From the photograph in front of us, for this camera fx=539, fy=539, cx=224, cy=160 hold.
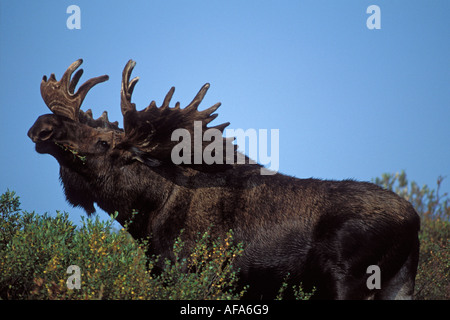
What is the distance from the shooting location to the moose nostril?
23.5ft

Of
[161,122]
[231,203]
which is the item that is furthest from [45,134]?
[231,203]

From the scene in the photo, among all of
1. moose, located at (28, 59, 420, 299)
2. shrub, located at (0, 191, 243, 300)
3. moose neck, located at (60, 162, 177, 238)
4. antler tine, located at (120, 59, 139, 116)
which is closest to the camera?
shrub, located at (0, 191, 243, 300)

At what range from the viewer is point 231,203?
23.1ft

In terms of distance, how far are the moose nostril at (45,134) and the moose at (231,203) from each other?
0.6 inches

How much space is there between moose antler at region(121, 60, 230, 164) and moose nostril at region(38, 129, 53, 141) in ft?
3.31

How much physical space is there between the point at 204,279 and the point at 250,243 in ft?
3.37

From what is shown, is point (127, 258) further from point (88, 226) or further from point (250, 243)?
point (250, 243)

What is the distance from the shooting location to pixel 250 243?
6.77m

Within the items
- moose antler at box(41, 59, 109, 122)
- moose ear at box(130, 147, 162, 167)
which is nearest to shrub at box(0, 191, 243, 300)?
moose ear at box(130, 147, 162, 167)

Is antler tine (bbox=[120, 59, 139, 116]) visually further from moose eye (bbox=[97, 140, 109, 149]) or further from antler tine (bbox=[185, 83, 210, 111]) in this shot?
antler tine (bbox=[185, 83, 210, 111])

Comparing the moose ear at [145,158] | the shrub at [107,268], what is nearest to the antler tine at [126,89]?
the moose ear at [145,158]

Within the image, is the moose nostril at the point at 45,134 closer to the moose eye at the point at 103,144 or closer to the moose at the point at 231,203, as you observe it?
the moose at the point at 231,203
